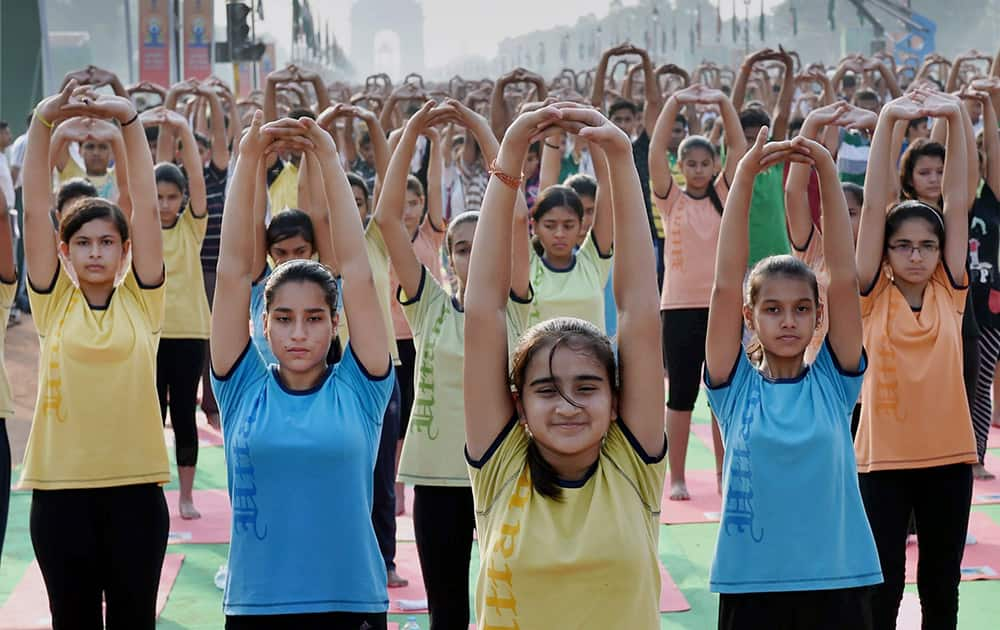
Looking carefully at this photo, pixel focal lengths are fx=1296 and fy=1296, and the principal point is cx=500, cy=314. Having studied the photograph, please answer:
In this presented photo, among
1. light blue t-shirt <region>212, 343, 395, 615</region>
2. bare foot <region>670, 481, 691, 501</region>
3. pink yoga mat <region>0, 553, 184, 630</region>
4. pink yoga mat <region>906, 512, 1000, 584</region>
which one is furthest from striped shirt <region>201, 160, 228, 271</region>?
light blue t-shirt <region>212, 343, 395, 615</region>

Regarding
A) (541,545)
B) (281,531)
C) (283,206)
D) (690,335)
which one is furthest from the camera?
(283,206)

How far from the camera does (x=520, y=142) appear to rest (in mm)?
3012

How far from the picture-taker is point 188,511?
22.5 ft

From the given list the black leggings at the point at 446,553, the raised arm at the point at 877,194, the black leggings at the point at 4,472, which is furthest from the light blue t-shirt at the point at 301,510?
the raised arm at the point at 877,194

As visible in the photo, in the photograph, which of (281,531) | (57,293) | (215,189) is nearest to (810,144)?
(281,531)

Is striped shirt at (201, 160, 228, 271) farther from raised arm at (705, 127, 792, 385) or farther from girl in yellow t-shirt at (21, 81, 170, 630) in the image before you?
raised arm at (705, 127, 792, 385)

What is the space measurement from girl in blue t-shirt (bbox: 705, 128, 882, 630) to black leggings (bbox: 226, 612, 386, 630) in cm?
104

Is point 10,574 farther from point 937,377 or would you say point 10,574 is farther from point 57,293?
point 937,377

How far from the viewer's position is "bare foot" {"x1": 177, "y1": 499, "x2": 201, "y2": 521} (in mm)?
6855

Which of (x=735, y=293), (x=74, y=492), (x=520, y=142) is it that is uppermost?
(x=520, y=142)

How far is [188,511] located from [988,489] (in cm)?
434

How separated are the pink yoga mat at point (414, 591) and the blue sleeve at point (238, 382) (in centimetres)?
191

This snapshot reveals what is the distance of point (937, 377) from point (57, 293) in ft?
9.91

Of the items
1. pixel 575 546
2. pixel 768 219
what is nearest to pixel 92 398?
pixel 575 546
